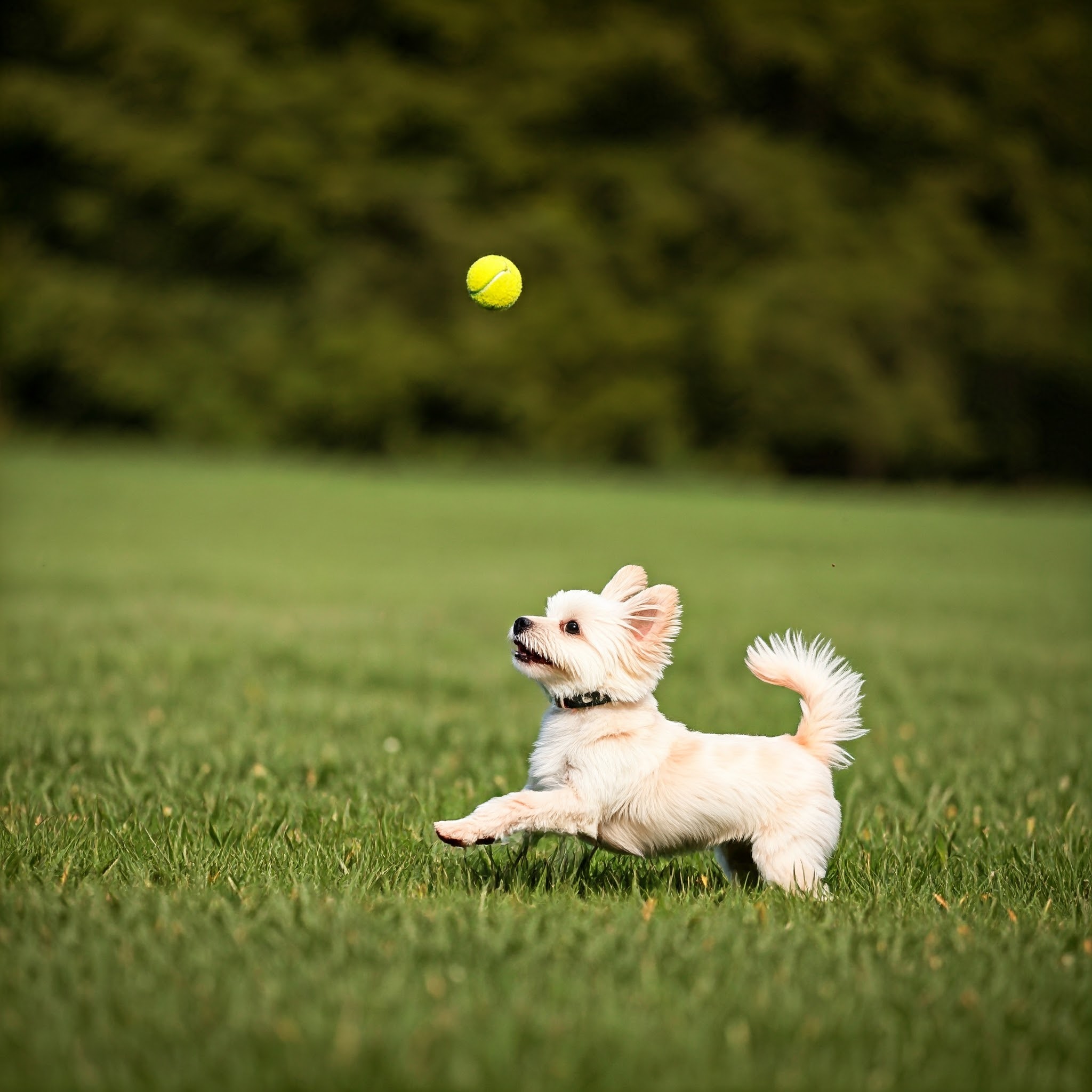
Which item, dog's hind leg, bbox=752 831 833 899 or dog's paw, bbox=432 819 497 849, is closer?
dog's paw, bbox=432 819 497 849

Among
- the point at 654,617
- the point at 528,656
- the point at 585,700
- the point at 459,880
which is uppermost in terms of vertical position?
the point at 654,617

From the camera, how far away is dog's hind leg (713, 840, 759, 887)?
367 centimetres

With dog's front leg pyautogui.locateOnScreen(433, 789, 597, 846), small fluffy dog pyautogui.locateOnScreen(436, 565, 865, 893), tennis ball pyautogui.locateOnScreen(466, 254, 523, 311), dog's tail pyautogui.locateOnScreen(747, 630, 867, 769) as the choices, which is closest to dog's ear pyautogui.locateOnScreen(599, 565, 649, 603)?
small fluffy dog pyautogui.locateOnScreen(436, 565, 865, 893)

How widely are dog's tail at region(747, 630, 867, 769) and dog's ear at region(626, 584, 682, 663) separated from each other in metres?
0.30

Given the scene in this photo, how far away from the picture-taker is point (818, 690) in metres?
3.63

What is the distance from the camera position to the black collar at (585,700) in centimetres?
346

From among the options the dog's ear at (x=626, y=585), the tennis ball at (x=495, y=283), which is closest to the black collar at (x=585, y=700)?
the dog's ear at (x=626, y=585)

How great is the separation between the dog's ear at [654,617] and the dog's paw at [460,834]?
2.18 feet

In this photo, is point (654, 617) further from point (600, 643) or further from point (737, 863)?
point (737, 863)

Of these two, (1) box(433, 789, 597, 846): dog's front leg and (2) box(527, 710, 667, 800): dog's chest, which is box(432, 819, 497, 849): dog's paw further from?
(2) box(527, 710, 667, 800): dog's chest

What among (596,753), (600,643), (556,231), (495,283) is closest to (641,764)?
(596,753)

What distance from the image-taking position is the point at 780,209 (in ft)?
115

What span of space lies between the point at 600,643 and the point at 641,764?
13.7 inches

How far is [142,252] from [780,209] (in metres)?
17.6
